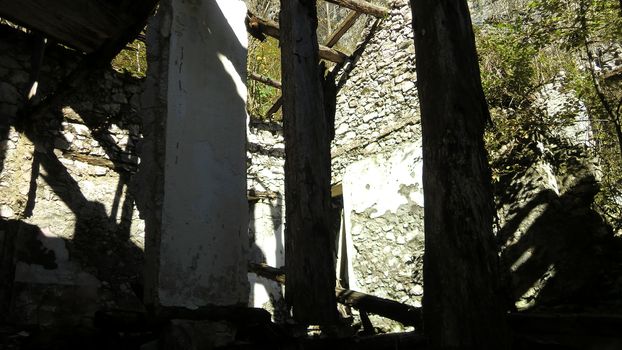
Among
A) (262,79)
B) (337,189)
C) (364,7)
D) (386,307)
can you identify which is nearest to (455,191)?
(386,307)

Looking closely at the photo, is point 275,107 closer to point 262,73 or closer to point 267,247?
point 262,73

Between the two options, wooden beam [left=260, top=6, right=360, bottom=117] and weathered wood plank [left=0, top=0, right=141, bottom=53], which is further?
wooden beam [left=260, top=6, right=360, bottom=117]

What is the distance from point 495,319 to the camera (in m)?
1.98

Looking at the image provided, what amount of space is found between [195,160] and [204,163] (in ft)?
0.27

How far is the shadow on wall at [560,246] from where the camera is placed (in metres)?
5.35

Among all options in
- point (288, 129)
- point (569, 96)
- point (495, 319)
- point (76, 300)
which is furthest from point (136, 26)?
point (569, 96)

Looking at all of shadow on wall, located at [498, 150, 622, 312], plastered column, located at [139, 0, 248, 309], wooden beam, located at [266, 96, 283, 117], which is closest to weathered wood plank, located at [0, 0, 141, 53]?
plastered column, located at [139, 0, 248, 309]

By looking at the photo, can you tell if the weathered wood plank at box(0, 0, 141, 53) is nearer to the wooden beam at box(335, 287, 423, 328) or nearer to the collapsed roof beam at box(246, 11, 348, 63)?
the collapsed roof beam at box(246, 11, 348, 63)

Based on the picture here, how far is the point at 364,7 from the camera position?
25.1 feet

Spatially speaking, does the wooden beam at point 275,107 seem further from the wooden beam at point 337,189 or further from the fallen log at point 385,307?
the fallen log at point 385,307

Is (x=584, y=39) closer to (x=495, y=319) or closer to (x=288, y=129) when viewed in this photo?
(x=288, y=129)

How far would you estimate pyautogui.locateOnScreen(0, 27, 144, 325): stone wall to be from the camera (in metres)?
5.95

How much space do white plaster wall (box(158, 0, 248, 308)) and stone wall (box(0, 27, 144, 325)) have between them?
2.70 meters

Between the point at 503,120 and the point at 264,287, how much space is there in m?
4.47
